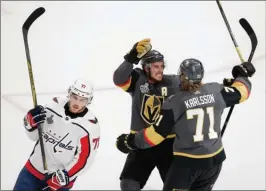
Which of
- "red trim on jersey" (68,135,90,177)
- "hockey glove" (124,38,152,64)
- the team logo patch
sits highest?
"hockey glove" (124,38,152,64)

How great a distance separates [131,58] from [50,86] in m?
3.20

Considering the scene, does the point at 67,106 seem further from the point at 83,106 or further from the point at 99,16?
the point at 99,16

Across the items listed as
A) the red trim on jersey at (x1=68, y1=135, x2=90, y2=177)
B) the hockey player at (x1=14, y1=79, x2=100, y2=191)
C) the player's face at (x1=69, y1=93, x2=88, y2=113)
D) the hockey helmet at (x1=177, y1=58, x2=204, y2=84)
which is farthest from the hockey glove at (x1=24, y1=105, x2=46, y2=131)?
the hockey helmet at (x1=177, y1=58, x2=204, y2=84)

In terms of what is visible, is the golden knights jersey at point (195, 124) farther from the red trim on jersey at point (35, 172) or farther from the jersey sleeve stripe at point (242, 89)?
the red trim on jersey at point (35, 172)

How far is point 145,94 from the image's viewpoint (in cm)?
329

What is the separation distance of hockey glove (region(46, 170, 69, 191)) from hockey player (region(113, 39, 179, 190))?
423 mm

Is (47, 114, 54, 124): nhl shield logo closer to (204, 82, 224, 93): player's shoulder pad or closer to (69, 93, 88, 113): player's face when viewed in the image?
(69, 93, 88, 113): player's face

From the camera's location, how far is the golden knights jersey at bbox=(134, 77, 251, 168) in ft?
9.07

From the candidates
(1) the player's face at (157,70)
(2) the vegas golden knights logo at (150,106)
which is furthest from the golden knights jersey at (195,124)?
(1) the player's face at (157,70)

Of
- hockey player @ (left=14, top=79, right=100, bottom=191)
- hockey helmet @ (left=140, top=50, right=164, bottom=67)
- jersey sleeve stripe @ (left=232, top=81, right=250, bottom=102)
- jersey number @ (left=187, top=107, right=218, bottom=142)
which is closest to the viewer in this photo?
jersey number @ (left=187, top=107, right=218, bottom=142)

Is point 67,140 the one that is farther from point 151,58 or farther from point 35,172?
point 151,58

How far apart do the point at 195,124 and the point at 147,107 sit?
1.87ft

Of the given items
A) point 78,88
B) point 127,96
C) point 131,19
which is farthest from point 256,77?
point 78,88

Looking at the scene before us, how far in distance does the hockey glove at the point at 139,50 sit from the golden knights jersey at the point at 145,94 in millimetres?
130
